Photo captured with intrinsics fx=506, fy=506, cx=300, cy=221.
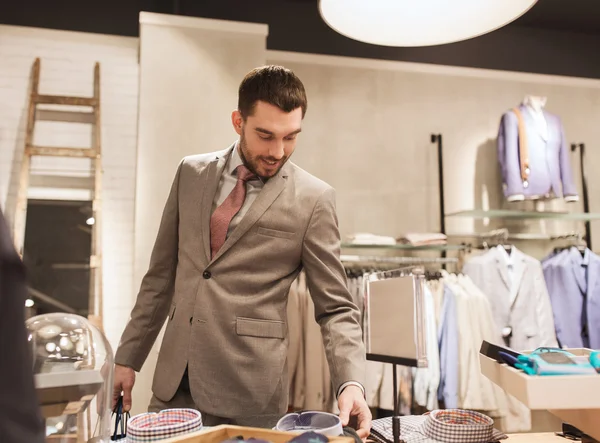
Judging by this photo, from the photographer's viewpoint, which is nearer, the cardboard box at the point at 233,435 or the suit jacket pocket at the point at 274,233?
the cardboard box at the point at 233,435

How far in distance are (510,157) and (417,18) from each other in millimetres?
2349

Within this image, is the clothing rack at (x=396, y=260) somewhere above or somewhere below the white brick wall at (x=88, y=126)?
below

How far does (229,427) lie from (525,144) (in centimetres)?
356

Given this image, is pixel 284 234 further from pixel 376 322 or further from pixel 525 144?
pixel 525 144

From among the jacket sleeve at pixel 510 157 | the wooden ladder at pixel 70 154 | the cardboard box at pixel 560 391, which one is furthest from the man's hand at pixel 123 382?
the jacket sleeve at pixel 510 157

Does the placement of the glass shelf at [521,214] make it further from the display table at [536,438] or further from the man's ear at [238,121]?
the man's ear at [238,121]

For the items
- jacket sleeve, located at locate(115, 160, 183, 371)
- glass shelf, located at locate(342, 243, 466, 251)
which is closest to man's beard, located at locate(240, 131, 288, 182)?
jacket sleeve, located at locate(115, 160, 183, 371)

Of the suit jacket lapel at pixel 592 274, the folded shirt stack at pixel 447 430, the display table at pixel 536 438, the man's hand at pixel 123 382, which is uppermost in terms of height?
the suit jacket lapel at pixel 592 274

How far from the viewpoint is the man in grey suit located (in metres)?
1.56

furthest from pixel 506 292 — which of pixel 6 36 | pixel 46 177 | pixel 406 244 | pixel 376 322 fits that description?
pixel 6 36

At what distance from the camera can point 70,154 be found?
323 cm

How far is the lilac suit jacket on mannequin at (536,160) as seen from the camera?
384 cm

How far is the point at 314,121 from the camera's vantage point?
4.02 meters

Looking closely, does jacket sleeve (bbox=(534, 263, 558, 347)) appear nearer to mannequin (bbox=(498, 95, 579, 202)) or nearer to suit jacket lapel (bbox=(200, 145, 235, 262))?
mannequin (bbox=(498, 95, 579, 202))
